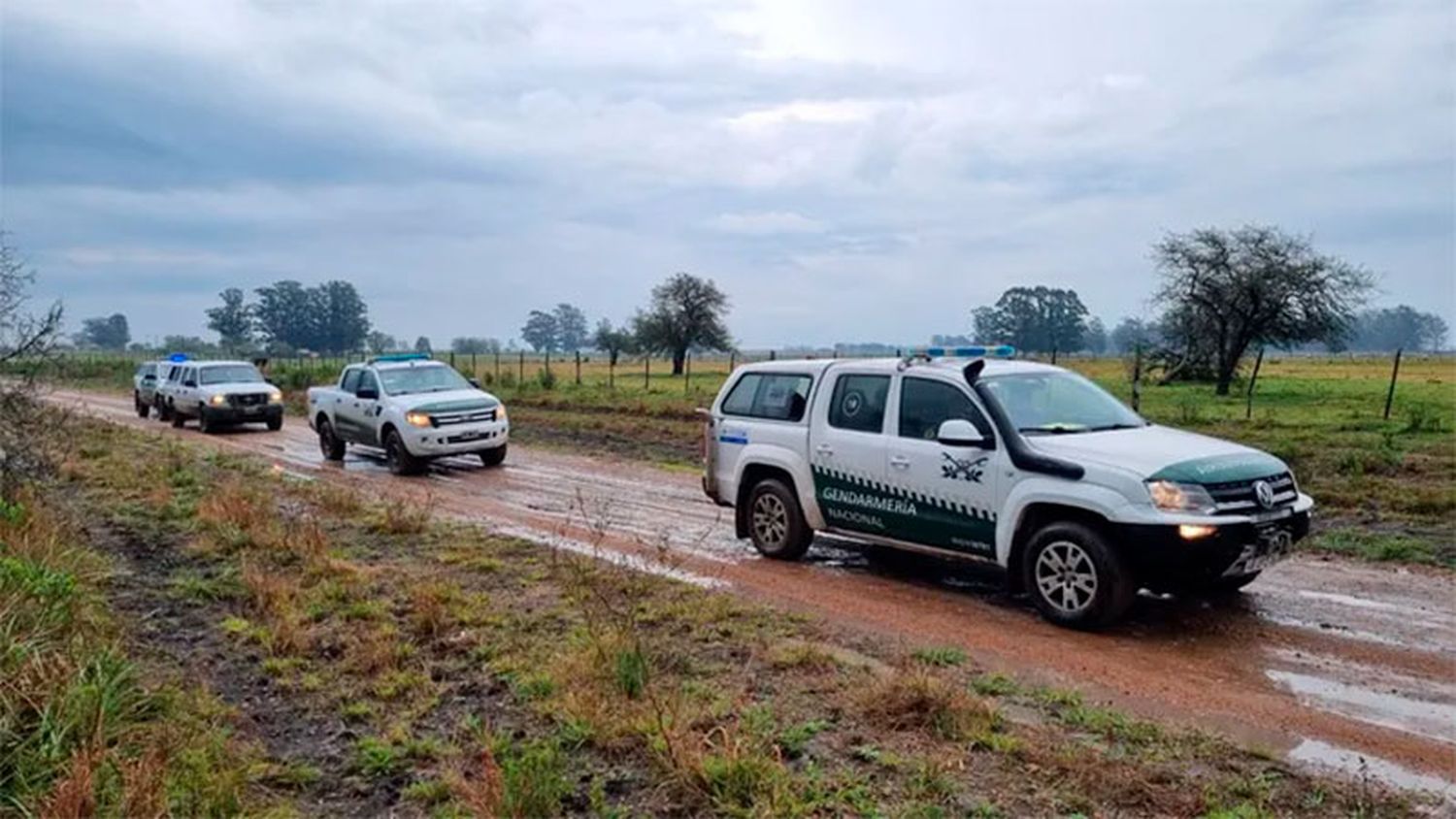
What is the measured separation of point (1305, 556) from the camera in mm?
9289

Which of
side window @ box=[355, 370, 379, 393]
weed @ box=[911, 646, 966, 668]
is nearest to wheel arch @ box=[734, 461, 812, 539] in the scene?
weed @ box=[911, 646, 966, 668]

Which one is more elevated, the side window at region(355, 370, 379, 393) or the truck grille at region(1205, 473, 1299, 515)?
the side window at region(355, 370, 379, 393)

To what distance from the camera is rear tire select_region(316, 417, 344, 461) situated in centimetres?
1786

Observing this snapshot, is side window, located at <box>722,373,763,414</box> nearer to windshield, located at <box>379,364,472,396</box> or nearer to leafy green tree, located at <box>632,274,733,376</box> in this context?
windshield, located at <box>379,364,472,396</box>

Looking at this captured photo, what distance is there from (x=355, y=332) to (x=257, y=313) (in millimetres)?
12041

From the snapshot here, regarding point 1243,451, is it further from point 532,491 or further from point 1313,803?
point 532,491

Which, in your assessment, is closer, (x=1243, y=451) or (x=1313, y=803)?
(x=1313, y=803)

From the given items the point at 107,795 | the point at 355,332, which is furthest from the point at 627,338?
the point at 355,332

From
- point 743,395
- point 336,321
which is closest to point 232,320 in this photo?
point 336,321

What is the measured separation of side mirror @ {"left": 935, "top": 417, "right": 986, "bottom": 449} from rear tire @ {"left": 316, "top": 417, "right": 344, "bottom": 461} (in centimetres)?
1348

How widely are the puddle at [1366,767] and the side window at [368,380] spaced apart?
14846mm

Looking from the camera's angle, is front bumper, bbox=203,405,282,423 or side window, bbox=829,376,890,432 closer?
side window, bbox=829,376,890,432

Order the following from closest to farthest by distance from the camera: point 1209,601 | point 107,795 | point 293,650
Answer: point 107,795, point 293,650, point 1209,601

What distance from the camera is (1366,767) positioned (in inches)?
176
